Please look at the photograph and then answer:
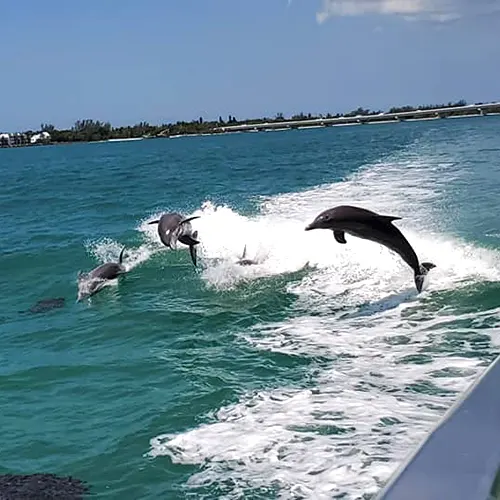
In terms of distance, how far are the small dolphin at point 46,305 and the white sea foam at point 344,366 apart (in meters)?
2.52

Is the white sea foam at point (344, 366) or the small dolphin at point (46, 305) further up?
the white sea foam at point (344, 366)

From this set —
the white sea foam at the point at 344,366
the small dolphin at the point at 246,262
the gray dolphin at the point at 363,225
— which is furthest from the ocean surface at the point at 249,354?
the gray dolphin at the point at 363,225

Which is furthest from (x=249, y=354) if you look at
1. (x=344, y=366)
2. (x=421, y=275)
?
(x=421, y=275)

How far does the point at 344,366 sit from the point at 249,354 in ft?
4.52

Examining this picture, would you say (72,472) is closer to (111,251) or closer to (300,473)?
(300,473)

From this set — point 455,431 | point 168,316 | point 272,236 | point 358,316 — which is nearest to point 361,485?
point 455,431

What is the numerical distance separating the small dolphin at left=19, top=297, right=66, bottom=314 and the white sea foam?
8.27 ft

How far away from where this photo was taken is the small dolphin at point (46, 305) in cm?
1302

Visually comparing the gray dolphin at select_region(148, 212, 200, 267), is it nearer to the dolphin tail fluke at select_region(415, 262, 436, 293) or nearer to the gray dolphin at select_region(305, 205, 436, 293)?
the gray dolphin at select_region(305, 205, 436, 293)

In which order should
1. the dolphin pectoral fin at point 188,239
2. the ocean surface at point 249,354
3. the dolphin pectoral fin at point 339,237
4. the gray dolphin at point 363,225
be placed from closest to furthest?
the ocean surface at point 249,354
the dolphin pectoral fin at point 339,237
the gray dolphin at point 363,225
the dolphin pectoral fin at point 188,239

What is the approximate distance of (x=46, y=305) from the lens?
13.3 meters

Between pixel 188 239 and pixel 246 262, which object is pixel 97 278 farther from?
pixel 188 239

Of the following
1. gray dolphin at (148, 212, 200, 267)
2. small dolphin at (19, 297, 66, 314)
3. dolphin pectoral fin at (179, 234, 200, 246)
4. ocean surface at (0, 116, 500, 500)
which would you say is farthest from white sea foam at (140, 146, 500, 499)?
small dolphin at (19, 297, 66, 314)

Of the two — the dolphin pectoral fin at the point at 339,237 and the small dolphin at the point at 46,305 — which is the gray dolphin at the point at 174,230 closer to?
the small dolphin at the point at 46,305
